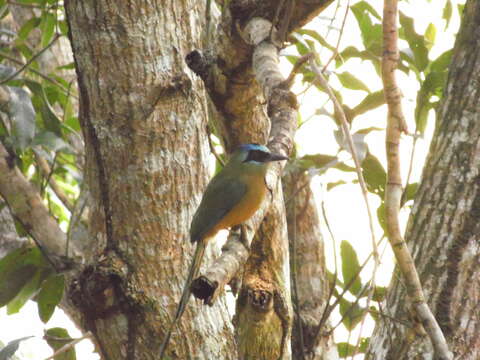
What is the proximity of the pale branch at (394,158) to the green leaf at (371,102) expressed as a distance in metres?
1.27

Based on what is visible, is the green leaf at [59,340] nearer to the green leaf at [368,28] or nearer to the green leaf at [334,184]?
the green leaf at [334,184]

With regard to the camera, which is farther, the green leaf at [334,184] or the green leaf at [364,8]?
the green leaf at [364,8]

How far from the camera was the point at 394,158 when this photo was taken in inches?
93.6

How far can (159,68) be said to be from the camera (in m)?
3.13

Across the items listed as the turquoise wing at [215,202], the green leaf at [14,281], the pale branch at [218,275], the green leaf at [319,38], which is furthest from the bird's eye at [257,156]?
the green leaf at [14,281]

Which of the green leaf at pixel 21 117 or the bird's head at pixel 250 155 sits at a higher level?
the green leaf at pixel 21 117

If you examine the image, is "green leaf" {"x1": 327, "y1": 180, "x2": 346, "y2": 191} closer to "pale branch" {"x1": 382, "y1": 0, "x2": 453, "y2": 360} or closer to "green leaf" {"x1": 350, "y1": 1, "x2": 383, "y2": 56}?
"green leaf" {"x1": 350, "y1": 1, "x2": 383, "y2": 56}

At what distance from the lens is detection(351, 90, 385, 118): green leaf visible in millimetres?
3721

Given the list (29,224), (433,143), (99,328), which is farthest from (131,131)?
(433,143)

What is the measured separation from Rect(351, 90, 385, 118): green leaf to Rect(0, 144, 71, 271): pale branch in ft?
5.60

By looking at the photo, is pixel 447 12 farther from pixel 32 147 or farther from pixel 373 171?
pixel 32 147

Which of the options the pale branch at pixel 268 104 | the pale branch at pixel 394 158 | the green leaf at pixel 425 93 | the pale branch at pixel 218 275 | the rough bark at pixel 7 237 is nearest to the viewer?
the pale branch at pixel 218 275

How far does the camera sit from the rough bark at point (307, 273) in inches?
157

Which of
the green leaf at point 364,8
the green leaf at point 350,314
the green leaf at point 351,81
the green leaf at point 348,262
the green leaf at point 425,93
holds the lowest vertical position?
the green leaf at point 350,314
